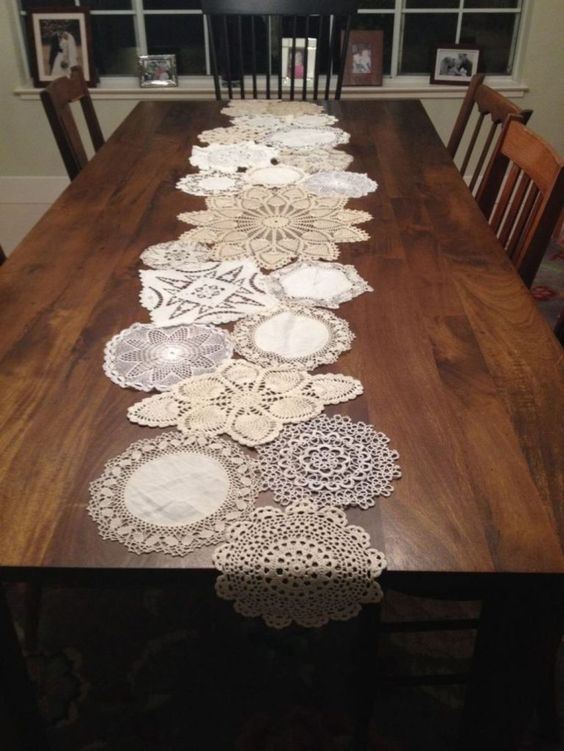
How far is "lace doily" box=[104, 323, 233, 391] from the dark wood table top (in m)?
0.03

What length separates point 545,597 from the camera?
0.77m

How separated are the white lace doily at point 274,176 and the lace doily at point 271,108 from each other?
1.82ft

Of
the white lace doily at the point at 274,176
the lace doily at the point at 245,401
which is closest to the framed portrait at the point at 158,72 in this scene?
the white lace doily at the point at 274,176

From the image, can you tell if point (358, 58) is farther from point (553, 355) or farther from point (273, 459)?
point (273, 459)

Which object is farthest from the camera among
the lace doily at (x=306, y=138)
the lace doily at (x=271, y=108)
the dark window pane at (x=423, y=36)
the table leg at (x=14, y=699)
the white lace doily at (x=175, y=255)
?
the dark window pane at (x=423, y=36)

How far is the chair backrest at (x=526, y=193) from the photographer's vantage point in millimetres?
1397

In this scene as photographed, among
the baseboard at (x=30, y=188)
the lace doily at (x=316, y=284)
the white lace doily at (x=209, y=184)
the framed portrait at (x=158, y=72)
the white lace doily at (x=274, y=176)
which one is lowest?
the baseboard at (x=30, y=188)

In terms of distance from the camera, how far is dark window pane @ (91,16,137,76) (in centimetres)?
351

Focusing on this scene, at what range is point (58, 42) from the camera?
343cm

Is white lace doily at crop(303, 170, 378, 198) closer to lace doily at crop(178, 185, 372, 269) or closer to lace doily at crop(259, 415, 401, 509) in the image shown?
lace doily at crop(178, 185, 372, 269)

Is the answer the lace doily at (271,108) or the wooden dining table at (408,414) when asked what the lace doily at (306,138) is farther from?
the wooden dining table at (408,414)

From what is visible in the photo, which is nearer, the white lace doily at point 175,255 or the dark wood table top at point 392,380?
the dark wood table top at point 392,380

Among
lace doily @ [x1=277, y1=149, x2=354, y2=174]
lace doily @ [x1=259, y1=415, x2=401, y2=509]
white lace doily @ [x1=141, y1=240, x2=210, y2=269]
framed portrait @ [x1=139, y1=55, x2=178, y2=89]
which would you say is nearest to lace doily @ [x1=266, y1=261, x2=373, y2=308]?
white lace doily @ [x1=141, y1=240, x2=210, y2=269]

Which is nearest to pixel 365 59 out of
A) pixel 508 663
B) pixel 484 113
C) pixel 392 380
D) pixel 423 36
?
pixel 423 36
